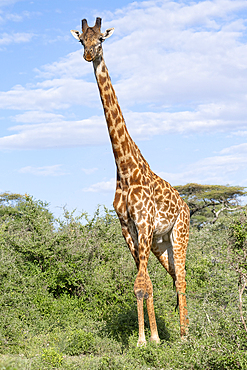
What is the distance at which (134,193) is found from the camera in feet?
20.6

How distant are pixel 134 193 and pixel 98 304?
322 cm

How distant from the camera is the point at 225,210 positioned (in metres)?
28.7

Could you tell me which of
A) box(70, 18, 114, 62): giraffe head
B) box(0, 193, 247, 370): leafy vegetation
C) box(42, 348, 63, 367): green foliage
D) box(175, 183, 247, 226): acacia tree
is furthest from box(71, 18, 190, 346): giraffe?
box(175, 183, 247, 226): acacia tree

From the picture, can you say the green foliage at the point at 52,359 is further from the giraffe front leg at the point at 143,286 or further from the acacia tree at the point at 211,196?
the acacia tree at the point at 211,196

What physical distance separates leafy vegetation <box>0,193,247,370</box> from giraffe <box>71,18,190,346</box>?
2.31ft

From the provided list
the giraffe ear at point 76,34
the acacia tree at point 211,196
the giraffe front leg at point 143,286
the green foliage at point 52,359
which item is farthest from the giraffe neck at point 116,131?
the acacia tree at point 211,196

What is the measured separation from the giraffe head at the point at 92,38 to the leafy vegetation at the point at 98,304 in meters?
3.45

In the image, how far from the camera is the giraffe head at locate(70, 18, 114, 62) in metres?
5.95

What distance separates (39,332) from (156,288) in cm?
268

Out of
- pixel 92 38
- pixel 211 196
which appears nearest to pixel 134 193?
pixel 92 38

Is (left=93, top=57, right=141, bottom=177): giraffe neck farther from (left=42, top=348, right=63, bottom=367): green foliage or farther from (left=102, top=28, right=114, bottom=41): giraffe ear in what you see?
(left=42, top=348, right=63, bottom=367): green foliage

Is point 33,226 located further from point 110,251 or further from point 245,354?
point 245,354

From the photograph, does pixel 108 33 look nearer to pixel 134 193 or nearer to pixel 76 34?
pixel 76 34

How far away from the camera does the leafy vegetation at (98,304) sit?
505 centimetres
